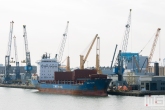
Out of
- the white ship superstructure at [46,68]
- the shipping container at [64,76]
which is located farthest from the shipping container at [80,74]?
the white ship superstructure at [46,68]

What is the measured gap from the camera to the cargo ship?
5647 cm

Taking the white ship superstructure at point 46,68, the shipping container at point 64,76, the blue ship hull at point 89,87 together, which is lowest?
the blue ship hull at point 89,87

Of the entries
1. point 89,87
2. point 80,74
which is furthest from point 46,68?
point 89,87

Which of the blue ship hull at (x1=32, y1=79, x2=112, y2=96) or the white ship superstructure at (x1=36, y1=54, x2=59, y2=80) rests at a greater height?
the white ship superstructure at (x1=36, y1=54, x2=59, y2=80)

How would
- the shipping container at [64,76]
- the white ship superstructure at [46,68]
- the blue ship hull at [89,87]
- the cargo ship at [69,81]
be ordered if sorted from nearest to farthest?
the blue ship hull at [89,87]
the cargo ship at [69,81]
the shipping container at [64,76]
the white ship superstructure at [46,68]

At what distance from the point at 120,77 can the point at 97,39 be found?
47.5 ft

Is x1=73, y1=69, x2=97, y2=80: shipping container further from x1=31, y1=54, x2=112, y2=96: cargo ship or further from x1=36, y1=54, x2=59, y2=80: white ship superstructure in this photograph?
x1=36, y1=54, x2=59, y2=80: white ship superstructure

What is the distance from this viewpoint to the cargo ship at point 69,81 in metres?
56.5

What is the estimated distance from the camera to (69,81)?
61.1 meters

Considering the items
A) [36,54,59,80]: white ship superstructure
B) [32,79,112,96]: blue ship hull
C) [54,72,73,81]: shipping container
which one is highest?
[36,54,59,80]: white ship superstructure

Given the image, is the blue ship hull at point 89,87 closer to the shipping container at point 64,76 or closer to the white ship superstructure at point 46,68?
the shipping container at point 64,76

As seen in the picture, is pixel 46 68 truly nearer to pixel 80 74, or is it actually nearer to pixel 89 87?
pixel 80 74

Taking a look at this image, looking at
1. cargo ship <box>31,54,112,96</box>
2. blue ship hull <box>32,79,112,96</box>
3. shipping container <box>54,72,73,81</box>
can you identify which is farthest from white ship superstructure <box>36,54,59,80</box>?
blue ship hull <box>32,79,112,96</box>

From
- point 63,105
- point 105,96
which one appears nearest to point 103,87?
point 105,96
